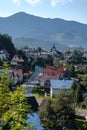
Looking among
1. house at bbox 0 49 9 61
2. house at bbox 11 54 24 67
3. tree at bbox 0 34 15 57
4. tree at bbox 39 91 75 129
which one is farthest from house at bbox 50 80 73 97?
tree at bbox 0 34 15 57

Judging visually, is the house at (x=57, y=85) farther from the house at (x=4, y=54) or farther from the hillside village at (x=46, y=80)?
the house at (x=4, y=54)

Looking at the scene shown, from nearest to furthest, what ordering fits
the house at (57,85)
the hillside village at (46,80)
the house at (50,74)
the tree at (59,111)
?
the tree at (59,111) < the hillside village at (46,80) < the house at (57,85) < the house at (50,74)

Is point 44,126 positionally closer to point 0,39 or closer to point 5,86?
point 5,86

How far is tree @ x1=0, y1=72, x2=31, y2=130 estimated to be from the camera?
23.3ft

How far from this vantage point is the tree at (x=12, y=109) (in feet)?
23.3

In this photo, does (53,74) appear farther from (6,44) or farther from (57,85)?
(6,44)

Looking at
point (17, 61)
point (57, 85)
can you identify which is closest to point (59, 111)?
point (57, 85)

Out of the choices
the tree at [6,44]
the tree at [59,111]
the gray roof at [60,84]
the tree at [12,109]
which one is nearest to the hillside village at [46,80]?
the gray roof at [60,84]

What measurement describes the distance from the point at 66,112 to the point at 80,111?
677cm

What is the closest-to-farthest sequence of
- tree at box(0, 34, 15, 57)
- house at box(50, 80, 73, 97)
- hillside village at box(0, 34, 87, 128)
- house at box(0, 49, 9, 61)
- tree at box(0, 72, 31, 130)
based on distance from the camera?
tree at box(0, 72, 31, 130), hillside village at box(0, 34, 87, 128), house at box(50, 80, 73, 97), house at box(0, 49, 9, 61), tree at box(0, 34, 15, 57)

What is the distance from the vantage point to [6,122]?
7.61m

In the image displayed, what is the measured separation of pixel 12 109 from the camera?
7465 millimetres

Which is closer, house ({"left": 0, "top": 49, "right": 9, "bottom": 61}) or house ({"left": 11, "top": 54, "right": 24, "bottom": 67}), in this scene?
house ({"left": 11, "top": 54, "right": 24, "bottom": 67})

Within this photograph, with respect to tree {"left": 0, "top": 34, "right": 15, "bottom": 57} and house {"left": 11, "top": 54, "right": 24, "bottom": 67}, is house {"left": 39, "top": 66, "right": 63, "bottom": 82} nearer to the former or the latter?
house {"left": 11, "top": 54, "right": 24, "bottom": 67}
